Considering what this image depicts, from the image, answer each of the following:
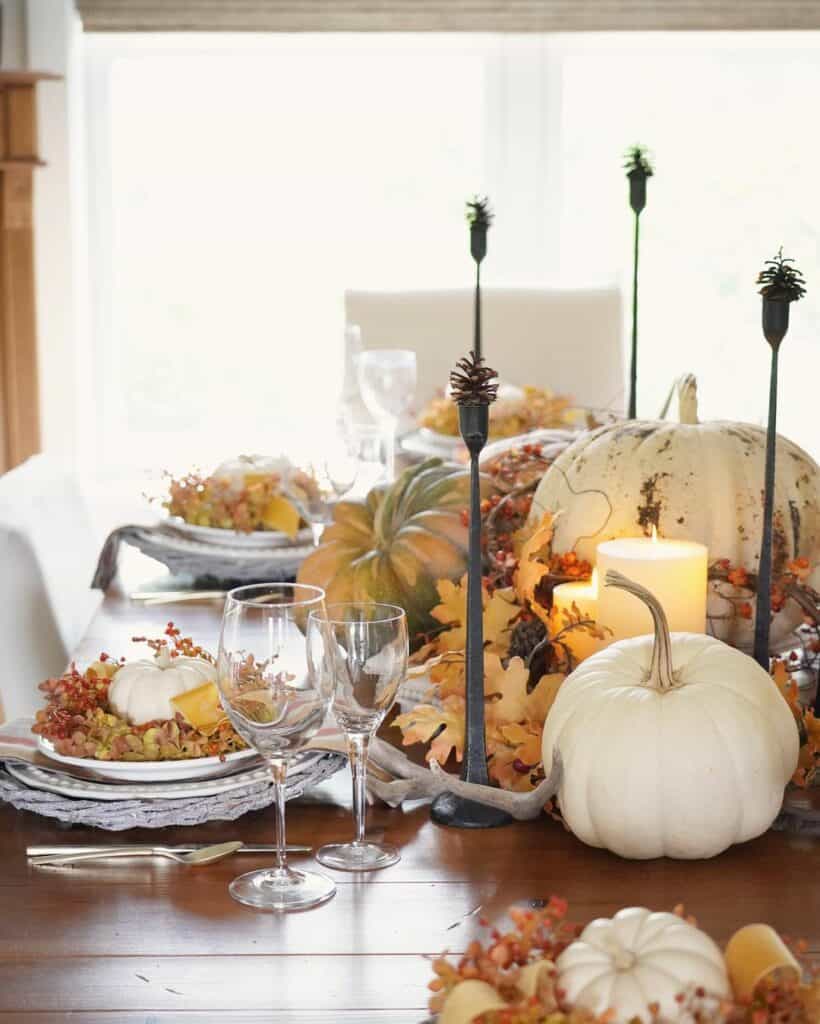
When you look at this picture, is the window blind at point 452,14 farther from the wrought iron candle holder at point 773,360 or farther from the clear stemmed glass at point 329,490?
the wrought iron candle holder at point 773,360

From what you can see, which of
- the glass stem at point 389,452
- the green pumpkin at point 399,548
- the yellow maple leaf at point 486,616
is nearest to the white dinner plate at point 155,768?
the yellow maple leaf at point 486,616

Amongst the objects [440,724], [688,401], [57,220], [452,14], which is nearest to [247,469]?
[688,401]

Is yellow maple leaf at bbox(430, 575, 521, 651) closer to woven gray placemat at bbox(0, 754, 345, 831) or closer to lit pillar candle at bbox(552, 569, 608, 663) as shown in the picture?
lit pillar candle at bbox(552, 569, 608, 663)

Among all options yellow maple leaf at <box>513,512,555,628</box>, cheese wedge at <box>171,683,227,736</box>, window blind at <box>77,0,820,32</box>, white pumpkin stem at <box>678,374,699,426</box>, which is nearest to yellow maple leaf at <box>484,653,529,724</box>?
yellow maple leaf at <box>513,512,555,628</box>

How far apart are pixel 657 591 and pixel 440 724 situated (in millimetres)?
202

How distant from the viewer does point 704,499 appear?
123 cm

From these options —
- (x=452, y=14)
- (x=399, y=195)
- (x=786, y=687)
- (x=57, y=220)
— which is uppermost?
(x=452, y=14)

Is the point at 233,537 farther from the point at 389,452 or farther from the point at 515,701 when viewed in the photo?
the point at 515,701

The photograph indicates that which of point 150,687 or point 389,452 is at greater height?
point 389,452

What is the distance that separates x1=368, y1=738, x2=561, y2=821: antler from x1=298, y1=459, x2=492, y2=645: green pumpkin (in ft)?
0.89

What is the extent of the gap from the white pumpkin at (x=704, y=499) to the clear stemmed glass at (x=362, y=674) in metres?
0.34

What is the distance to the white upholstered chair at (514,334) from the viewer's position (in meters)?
3.18

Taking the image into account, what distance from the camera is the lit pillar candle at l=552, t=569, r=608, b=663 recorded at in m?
A: 1.14

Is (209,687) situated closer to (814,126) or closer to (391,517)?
(391,517)
